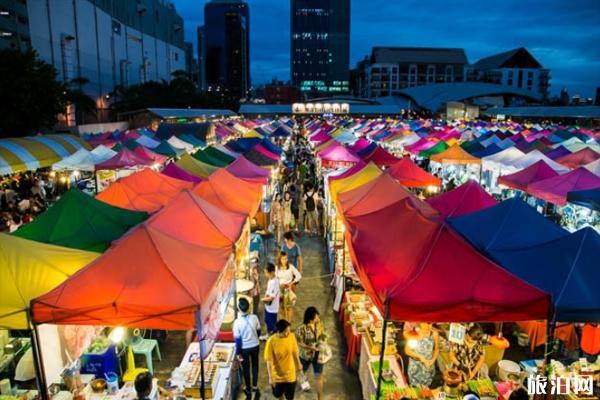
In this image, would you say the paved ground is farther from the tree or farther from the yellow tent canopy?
the tree

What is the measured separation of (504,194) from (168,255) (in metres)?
14.1

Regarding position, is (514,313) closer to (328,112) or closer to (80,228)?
(80,228)

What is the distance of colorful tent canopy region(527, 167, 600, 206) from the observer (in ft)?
32.1

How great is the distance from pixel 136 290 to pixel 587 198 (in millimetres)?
8061

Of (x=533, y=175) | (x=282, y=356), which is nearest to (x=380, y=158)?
(x=533, y=175)

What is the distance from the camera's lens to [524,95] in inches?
3637

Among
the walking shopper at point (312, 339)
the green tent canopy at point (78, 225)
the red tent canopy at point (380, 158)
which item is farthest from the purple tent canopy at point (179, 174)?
the walking shopper at point (312, 339)

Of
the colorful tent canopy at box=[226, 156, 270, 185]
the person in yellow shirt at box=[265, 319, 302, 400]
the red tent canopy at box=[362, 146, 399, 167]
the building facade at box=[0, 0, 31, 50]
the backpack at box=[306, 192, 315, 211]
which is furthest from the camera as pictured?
the building facade at box=[0, 0, 31, 50]

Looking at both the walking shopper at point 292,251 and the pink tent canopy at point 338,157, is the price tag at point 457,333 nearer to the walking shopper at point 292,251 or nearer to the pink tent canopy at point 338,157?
the walking shopper at point 292,251

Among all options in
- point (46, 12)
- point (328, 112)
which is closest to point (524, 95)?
point (328, 112)

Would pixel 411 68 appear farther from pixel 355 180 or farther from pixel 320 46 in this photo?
pixel 355 180

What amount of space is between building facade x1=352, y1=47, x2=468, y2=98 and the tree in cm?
10600

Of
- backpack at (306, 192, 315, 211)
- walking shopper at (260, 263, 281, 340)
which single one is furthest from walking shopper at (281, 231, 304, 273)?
backpack at (306, 192, 315, 211)

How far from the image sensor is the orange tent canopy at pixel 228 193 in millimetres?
9133
